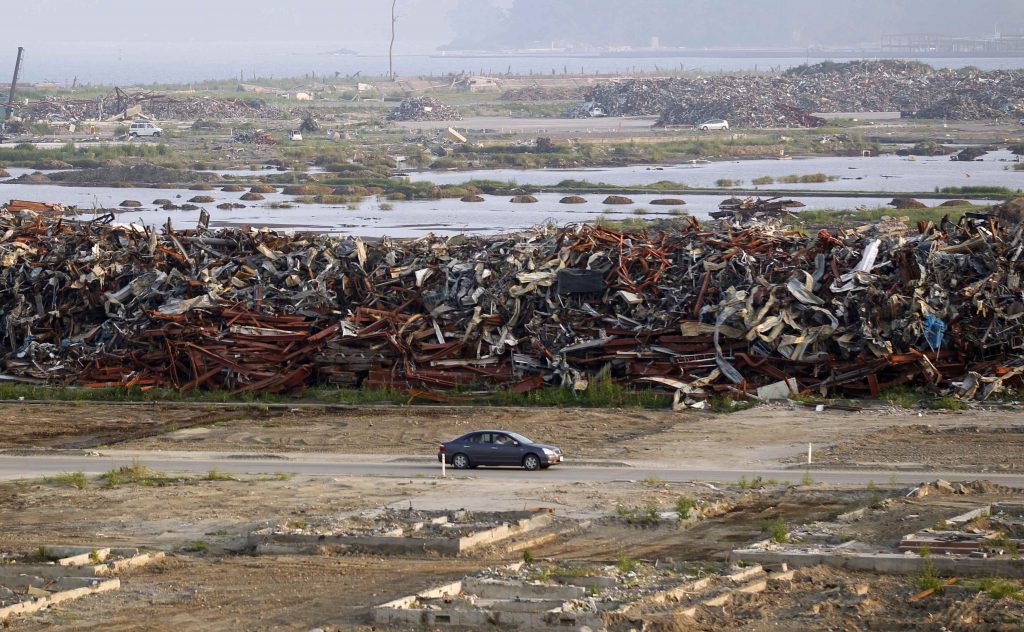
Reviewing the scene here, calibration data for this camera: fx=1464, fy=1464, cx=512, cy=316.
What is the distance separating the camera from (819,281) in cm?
3512

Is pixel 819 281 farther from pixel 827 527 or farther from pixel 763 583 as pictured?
pixel 763 583

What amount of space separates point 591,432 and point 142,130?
9952 centimetres

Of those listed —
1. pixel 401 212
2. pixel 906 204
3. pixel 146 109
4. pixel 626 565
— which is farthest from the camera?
pixel 146 109

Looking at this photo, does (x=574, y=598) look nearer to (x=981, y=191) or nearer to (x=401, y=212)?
(x=401, y=212)

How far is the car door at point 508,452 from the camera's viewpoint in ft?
89.9

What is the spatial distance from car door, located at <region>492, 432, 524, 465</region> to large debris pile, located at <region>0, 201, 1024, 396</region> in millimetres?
6672

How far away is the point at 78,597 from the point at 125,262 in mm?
23022

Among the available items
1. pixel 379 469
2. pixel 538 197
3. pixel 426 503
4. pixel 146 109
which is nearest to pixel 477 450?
pixel 379 469

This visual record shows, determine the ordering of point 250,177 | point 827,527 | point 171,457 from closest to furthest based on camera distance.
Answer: point 827,527, point 171,457, point 250,177

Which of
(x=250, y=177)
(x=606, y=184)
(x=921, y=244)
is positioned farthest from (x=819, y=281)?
(x=250, y=177)

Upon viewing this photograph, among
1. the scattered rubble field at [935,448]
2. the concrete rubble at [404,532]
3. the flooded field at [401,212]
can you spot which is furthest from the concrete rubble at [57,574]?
the flooded field at [401,212]

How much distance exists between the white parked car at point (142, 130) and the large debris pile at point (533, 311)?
8462 centimetres

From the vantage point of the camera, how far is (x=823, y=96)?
15512cm

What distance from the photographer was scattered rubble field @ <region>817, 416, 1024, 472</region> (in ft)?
88.0
